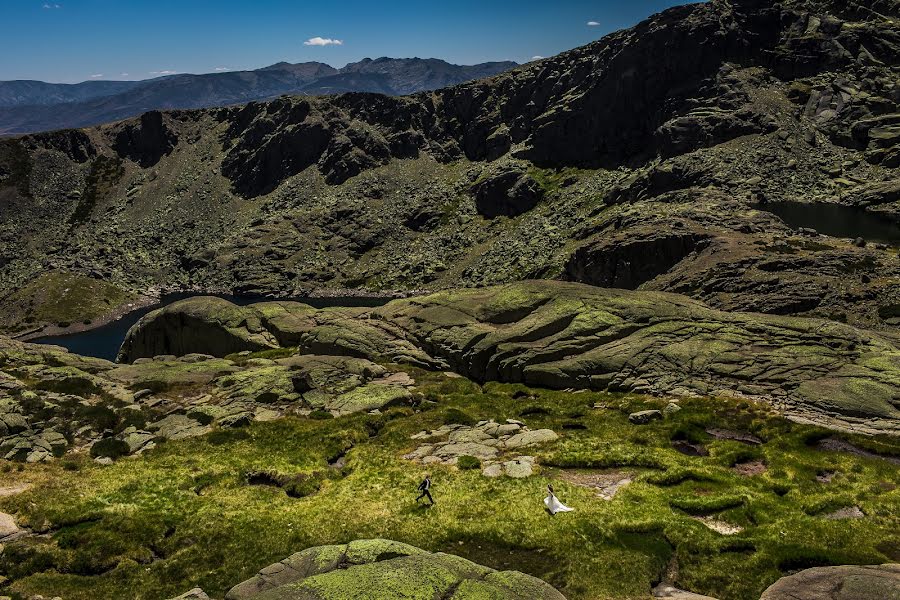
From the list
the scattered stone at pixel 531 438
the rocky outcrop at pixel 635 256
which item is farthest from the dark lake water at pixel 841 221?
the scattered stone at pixel 531 438

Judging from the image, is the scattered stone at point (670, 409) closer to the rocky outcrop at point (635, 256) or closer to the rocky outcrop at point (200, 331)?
the rocky outcrop at point (200, 331)

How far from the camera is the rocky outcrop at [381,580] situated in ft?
58.8

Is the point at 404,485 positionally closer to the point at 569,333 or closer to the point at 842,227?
the point at 569,333

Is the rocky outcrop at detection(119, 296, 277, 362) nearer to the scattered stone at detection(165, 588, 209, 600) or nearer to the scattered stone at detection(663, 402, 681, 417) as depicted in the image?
the scattered stone at detection(663, 402, 681, 417)

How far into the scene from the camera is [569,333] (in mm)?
62094

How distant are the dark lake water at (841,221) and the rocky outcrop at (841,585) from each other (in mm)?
179019

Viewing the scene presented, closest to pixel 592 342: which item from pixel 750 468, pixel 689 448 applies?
pixel 689 448

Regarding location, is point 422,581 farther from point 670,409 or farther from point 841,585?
point 670,409

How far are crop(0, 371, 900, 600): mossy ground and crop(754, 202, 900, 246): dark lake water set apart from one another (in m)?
165

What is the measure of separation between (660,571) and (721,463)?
16.1 meters

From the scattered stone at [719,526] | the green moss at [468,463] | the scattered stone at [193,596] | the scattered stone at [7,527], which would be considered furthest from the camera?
the green moss at [468,463]

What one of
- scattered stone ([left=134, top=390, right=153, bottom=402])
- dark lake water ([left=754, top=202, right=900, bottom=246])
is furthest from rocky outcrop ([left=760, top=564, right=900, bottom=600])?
dark lake water ([left=754, top=202, right=900, bottom=246])

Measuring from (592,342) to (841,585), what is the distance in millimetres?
42178

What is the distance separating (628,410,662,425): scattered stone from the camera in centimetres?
4600
